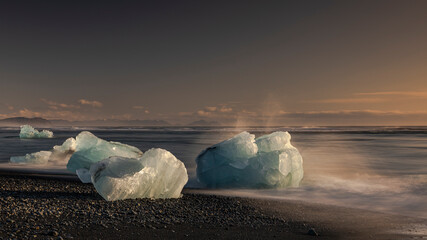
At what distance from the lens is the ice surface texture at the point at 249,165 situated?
11250 millimetres

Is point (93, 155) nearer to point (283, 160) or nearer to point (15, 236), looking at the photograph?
point (283, 160)

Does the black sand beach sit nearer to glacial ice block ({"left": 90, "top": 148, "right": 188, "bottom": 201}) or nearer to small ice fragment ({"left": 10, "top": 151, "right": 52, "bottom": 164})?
glacial ice block ({"left": 90, "top": 148, "right": 188, "bottom": 201})

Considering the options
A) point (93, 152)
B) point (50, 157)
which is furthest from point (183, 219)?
point (50, 157)

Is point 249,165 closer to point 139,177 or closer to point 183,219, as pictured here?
point 139,177

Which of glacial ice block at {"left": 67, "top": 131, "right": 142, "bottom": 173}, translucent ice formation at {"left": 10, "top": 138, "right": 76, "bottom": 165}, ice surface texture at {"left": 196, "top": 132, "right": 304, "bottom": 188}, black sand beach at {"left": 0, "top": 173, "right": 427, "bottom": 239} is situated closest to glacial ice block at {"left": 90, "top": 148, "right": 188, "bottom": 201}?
black sand beach at {"left": 0, "top": 173, "right": 427, "bottom": 239}

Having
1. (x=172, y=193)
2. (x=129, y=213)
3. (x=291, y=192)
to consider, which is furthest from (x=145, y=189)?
(x=291, y=192)

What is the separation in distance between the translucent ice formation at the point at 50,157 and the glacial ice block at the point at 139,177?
10.2 meters

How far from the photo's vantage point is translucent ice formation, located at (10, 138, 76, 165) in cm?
1802

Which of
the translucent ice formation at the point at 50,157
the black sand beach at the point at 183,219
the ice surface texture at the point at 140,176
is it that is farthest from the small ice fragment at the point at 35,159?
the ice surface texture at the point at 140,176

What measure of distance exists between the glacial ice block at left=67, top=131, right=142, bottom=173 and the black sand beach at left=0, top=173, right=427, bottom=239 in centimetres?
488

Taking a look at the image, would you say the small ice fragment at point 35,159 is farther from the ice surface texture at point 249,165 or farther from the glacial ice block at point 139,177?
the glacial ice block at point 139,177

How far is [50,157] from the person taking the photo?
61.5 feet

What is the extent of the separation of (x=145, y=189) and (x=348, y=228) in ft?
14.8

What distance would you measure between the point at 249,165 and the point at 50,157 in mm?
11912
